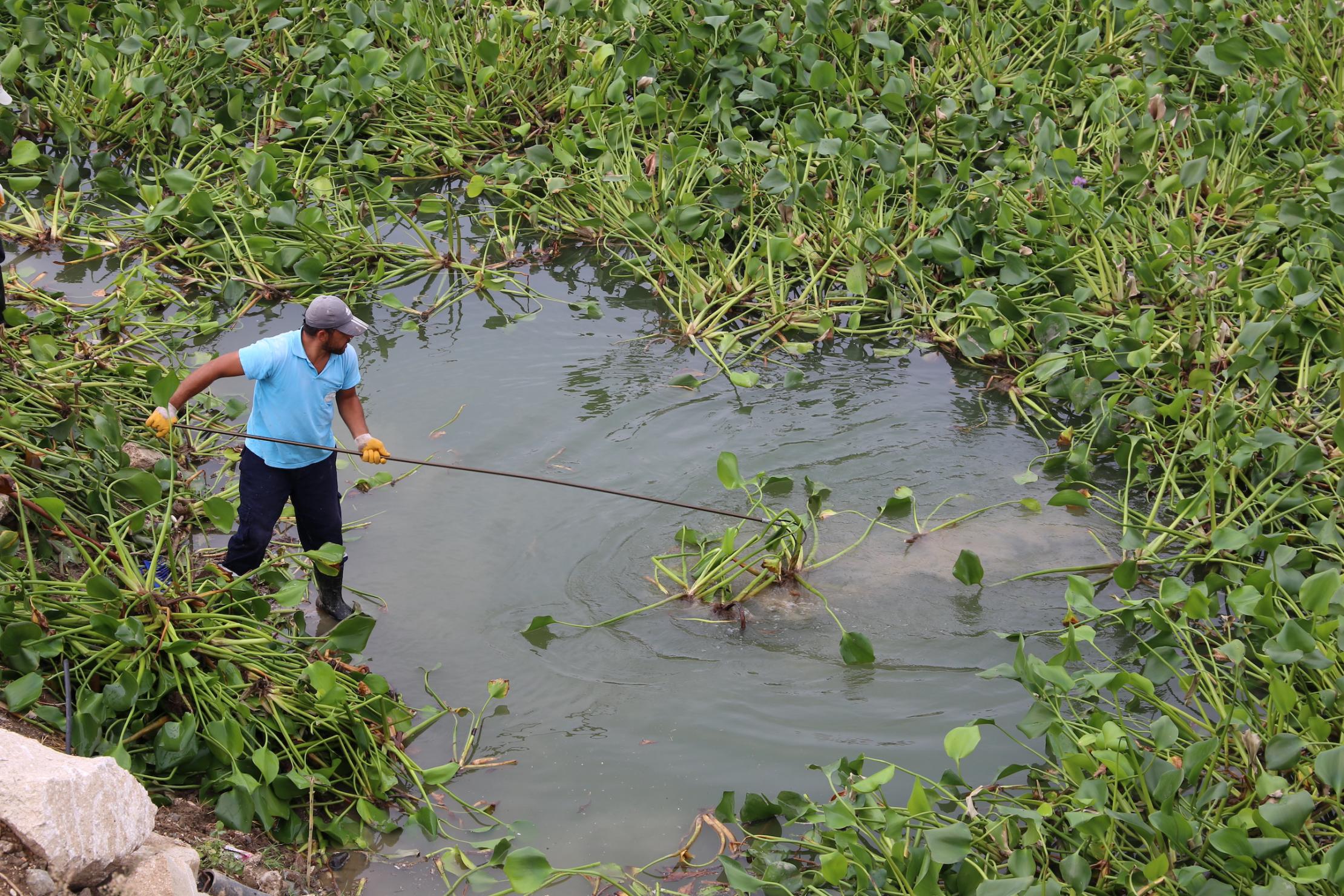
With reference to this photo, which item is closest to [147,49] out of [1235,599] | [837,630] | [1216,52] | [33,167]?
[33,167]

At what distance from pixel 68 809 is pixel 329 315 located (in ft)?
5.60

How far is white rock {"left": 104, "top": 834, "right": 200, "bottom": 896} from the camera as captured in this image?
2.40 m

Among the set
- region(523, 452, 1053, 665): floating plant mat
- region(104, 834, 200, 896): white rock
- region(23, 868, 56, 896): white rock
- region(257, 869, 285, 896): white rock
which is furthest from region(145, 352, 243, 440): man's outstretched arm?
region(23, 868, 56, 896): white rock

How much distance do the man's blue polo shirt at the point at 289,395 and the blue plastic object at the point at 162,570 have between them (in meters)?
0.53

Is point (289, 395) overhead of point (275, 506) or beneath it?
overhead

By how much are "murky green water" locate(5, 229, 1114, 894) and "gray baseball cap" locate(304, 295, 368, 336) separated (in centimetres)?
107

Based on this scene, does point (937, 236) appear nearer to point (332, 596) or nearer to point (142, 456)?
point (332, 596)

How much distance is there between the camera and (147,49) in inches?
259

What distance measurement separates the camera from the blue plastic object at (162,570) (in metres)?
3.82

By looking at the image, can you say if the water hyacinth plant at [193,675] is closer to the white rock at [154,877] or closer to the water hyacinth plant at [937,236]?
the water hyacinth plant at [937,236]

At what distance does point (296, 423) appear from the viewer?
3.72m

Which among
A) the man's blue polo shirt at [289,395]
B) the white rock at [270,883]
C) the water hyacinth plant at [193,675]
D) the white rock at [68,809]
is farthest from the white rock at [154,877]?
the man's blue polo shirt at [289,395]

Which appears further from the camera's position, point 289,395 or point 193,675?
point 289,395

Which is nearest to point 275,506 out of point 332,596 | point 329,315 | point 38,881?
point 332,596
